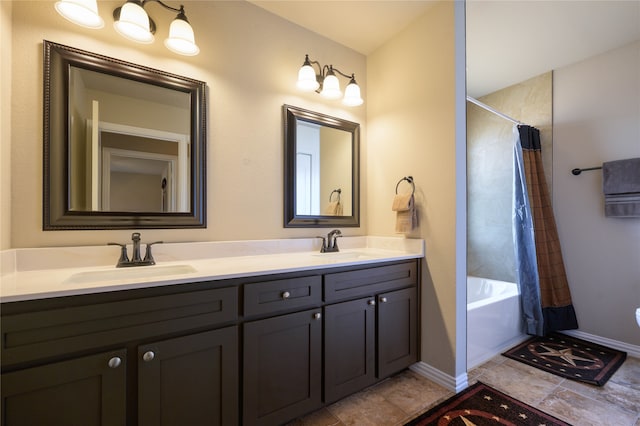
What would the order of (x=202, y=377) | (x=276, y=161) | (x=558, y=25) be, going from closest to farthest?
(x=202, y=377) → (x=276, y=161) → (x=558, y=25)

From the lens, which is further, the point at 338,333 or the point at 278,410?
the point at 338,333

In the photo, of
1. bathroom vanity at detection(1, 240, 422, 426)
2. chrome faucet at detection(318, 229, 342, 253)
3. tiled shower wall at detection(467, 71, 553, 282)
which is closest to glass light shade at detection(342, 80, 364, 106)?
chrome faucet at detection(318, 229, 342, 253)

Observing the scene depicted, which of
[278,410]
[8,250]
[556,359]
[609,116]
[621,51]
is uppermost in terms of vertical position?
[621,51]

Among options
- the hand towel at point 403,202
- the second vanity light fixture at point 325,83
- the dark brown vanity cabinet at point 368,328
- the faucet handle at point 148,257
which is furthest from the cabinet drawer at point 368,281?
the second vanity light fixture at point 325,83

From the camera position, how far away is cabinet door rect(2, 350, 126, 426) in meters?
0.83

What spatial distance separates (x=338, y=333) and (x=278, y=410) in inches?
18.0

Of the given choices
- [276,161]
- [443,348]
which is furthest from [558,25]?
[443,348]

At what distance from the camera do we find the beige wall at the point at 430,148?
5.73 feet

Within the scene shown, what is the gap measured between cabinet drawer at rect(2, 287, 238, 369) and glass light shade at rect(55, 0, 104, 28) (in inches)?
49.6

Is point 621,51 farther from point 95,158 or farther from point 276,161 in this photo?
A: point 95,158

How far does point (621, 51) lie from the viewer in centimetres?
223

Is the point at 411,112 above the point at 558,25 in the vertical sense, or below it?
below

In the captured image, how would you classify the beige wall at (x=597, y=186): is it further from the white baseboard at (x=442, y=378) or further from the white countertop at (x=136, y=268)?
the white countertop at (x=136, y=268)

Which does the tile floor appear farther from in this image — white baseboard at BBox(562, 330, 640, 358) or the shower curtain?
the shower curtain
